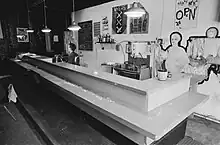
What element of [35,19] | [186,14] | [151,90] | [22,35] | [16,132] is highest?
[35,19]

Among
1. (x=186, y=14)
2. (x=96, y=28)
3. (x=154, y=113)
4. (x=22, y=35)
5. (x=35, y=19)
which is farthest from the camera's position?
(x=35, y=19)

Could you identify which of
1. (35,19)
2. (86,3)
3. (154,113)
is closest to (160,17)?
(154,113)

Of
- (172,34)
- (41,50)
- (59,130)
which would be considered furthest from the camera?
(41,50)

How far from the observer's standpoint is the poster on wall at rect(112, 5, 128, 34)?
4.85m

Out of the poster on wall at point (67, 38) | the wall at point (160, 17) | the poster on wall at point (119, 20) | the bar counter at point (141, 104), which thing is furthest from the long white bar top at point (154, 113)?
the poster on wall at point (67, 38)

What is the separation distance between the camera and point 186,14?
11.4ft

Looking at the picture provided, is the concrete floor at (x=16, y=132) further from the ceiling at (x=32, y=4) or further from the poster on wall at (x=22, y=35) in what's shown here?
the poster on wall at (x=22, y=35)

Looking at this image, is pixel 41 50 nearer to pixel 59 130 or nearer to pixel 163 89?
pixel 59 130

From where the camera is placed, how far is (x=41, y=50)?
7.54 metres

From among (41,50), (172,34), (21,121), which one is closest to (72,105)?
(21,121)

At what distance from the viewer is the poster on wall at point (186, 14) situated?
334cm

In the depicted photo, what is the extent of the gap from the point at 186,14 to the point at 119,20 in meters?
2.12

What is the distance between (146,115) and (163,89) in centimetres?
38

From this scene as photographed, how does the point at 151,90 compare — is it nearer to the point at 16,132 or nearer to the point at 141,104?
the point at 141,104
